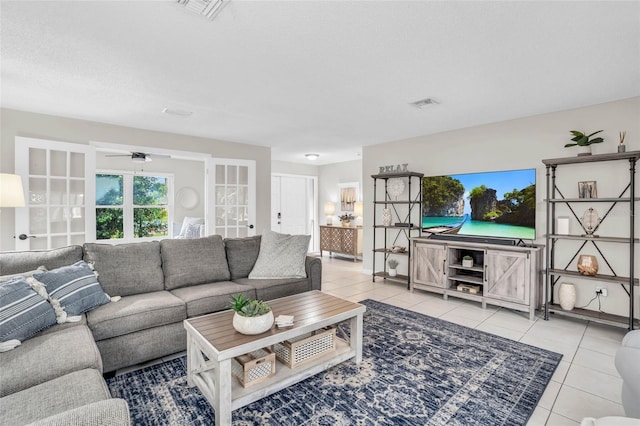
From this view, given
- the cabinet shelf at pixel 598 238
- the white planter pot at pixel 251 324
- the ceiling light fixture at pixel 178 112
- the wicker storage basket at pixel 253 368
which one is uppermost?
the ceiling light fixture at pixel 178 112

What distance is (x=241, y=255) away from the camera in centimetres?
358

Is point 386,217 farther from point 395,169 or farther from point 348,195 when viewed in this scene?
point 348,195

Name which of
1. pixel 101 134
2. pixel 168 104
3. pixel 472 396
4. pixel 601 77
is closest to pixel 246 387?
pixel 472 396

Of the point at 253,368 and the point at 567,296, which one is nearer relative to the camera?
the point at 253,368

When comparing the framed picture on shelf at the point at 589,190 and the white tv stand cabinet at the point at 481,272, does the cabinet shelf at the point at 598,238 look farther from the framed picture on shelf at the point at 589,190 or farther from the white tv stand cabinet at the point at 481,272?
the framed picture on shelf at the point at 589,190

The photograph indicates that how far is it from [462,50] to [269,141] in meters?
3.71

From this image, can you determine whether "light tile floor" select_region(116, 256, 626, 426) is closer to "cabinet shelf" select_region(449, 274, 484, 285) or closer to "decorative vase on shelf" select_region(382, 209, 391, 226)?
"cabinet shelf" select_region(449, 274, 484, 285)

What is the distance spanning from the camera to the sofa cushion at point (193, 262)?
120 inches

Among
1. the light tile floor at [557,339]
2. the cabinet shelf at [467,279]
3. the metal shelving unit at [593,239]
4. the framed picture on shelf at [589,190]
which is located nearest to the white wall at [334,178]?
the light tile floor at [557,339]

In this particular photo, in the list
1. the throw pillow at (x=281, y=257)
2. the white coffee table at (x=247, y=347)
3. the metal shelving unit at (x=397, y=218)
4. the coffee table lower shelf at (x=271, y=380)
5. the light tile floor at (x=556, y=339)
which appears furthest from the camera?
the metal shelving unit at (x=397, y=218)

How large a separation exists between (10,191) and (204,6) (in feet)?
8.30

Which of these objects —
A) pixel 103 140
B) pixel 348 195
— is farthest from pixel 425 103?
pixel 348 195

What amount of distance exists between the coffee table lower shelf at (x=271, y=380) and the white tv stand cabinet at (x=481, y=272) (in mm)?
2322

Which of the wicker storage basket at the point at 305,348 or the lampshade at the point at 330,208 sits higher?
the lampshade at the point at 330,208
